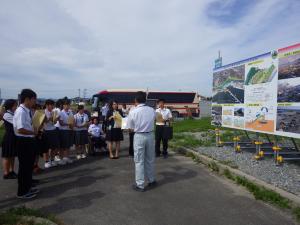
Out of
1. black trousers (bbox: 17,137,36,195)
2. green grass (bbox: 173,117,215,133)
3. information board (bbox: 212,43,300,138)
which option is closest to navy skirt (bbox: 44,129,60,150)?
black trousers (bbox: 17,137,36,195)

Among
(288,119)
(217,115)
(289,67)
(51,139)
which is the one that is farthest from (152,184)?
(217,115)

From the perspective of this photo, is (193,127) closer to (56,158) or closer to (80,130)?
(80,130)

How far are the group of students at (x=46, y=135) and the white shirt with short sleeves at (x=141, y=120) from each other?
0.30 m

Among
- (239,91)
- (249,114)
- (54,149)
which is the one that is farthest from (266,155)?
(54,149)

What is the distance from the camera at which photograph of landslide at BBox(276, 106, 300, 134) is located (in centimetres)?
650

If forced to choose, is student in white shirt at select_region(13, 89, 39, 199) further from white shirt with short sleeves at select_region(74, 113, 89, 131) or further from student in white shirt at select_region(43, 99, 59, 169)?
white shirt with short sleeves at select_region(74, 113, 89, 131)

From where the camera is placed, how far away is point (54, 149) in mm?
7738

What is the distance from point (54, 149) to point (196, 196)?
4.37 metres

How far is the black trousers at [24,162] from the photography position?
201 inches

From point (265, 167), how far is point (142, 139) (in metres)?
3.34

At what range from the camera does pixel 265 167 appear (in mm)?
6883

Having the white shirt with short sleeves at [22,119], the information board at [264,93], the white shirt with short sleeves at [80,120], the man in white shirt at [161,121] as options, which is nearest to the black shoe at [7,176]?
the white shirt with short sleeves at [22,119]

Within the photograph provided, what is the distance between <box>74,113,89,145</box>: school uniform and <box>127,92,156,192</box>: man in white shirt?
331 cm

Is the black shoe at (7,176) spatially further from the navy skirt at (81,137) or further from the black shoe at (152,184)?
the black shoe at (152,184)
